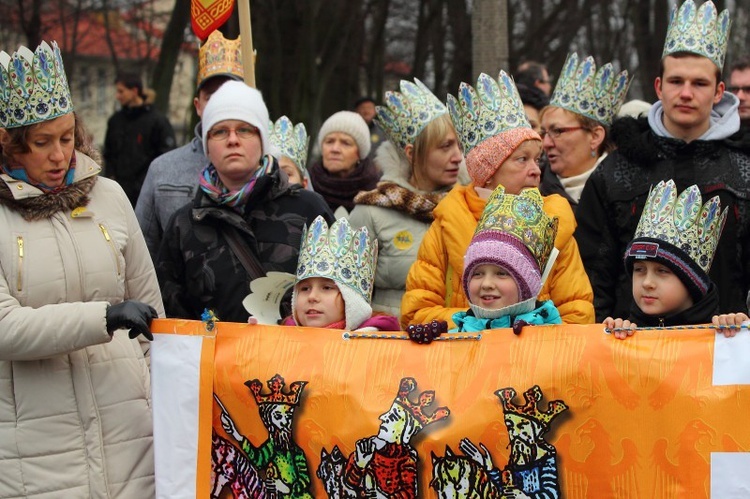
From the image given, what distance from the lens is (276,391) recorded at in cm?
455

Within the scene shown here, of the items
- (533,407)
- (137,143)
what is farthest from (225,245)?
(137,143)

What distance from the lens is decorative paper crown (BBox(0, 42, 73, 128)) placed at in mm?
4484

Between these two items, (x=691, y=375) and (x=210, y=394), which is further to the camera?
(x=210, y=394)

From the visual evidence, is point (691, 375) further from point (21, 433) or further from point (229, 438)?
point (21, 433)

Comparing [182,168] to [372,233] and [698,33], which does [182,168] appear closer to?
[372,233]

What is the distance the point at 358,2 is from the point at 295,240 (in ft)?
59.9

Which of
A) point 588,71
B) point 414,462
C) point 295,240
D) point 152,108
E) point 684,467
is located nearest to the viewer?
point 684,467

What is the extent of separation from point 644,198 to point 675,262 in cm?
86

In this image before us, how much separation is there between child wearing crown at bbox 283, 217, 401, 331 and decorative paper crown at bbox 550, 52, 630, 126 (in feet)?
7.59

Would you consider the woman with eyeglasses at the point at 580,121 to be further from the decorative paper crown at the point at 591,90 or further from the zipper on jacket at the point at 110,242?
the zipper on jacket at the point at 110,242

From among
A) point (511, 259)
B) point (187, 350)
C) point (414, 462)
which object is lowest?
point (414, 462)

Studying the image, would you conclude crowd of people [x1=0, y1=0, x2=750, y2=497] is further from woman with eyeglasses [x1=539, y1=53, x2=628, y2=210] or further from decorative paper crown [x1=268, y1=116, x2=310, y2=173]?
decorative paper crown [x1=268, y1=116, x2=310, y2=173]

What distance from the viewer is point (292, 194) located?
5.56 meters

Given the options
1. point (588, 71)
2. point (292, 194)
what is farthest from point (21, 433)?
point (588, 71)
